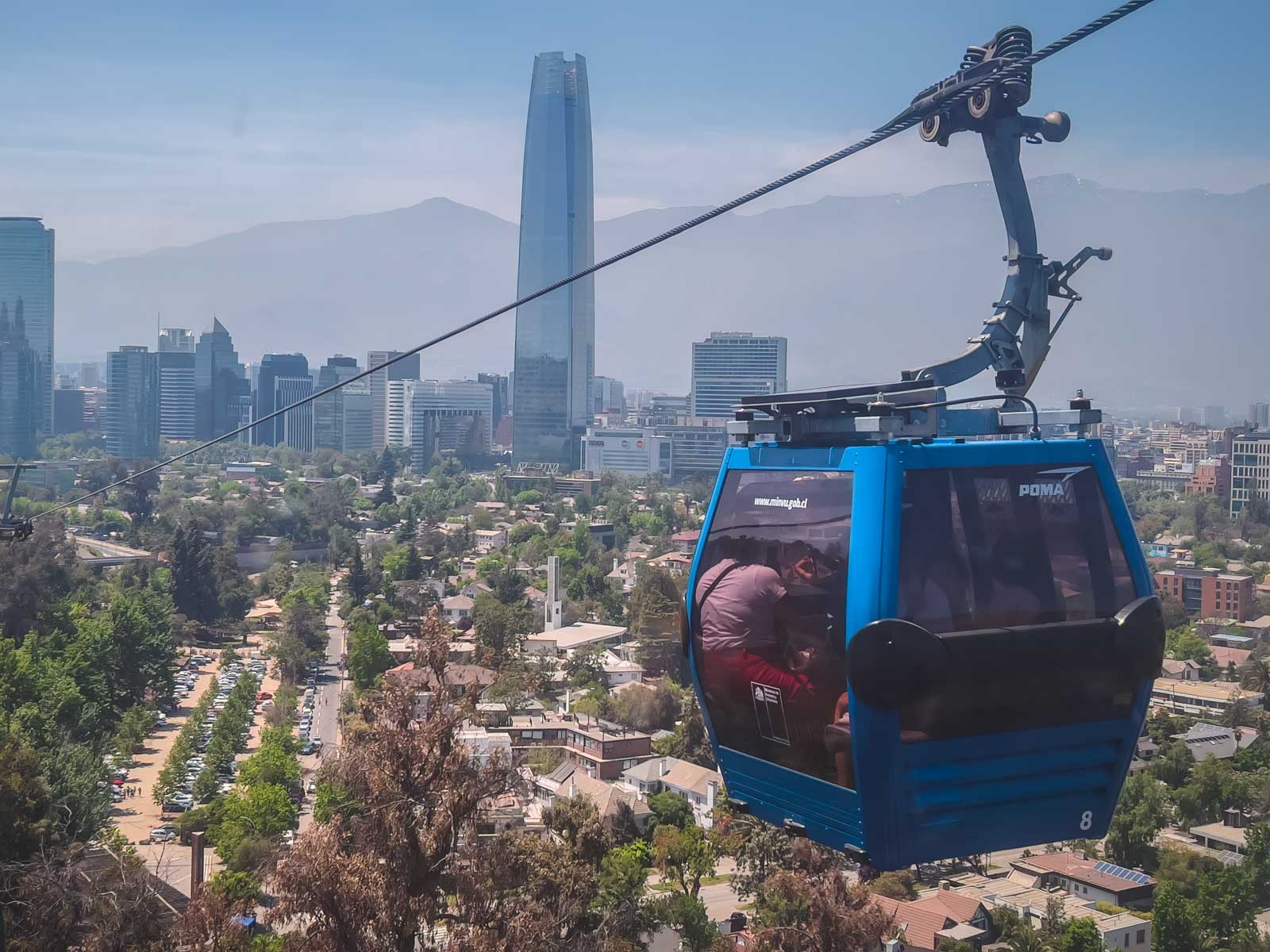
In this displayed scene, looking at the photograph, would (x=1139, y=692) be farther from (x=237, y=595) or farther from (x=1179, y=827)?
(x=237, y=595)

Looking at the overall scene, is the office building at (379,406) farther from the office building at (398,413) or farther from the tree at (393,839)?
the tree at (393,839)

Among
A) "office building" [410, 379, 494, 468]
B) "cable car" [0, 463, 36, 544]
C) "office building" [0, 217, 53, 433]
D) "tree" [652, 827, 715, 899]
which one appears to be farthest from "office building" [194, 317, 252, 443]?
"cable car" [0, 463, 36, 544]

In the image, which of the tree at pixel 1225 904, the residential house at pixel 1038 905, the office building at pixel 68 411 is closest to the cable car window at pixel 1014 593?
the residential house at pixel 1038 905

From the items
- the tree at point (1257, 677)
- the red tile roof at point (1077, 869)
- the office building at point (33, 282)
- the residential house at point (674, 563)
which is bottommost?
the red tile roof at point (1077, 869)

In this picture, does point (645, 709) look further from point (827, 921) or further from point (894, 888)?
point (827, 921)

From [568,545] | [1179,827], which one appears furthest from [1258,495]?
[1179,827]

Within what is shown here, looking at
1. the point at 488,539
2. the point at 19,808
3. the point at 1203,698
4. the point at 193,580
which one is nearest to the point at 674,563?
the point at 488,539
